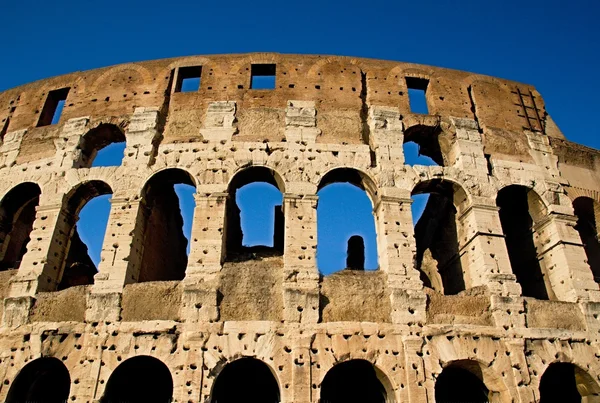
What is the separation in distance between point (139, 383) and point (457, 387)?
20.2 ft

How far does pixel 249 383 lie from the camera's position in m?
9.46

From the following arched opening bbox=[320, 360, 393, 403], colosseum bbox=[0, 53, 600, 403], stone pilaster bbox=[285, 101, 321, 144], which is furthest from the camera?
stone pilaster bbox=[285, 101, 321, 144]

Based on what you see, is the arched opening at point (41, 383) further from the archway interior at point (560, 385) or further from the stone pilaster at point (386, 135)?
the archway interior at point (560, 385)

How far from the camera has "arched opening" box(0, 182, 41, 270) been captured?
10648 mm

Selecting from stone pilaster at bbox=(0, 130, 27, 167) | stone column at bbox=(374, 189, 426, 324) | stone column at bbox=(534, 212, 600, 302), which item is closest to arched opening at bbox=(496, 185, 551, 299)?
stone column at bbox=(534, 212, 600, 302)

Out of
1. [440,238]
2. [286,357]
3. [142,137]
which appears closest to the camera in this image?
[286,357]

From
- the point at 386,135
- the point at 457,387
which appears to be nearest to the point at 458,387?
the point at 457,387

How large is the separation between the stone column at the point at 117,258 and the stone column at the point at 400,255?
185 inches

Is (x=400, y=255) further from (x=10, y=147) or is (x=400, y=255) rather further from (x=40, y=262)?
(x=10, y=147)

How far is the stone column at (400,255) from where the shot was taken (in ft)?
27.8

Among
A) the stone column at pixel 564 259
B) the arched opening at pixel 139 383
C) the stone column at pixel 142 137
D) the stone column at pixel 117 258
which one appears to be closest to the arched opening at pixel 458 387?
the stone column at pixel 564 259

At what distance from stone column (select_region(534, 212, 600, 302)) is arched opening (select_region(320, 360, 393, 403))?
4.10 meters

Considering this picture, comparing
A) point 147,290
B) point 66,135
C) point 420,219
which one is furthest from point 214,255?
point 420,219

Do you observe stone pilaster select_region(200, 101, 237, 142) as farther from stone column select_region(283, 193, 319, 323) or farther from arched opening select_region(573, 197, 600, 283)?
arched opening select_region(573, 197, 600, 283)
